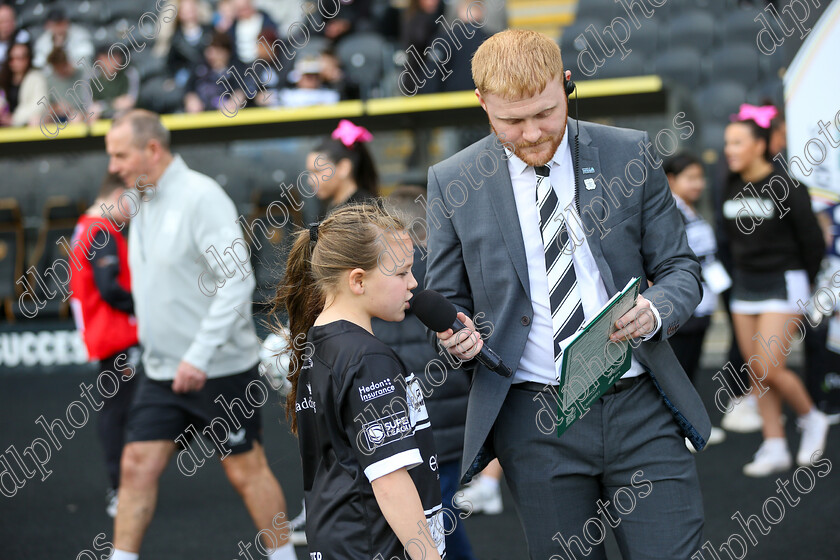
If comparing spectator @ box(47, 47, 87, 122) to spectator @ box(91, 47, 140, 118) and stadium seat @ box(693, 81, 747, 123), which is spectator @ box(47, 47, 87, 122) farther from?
stadium seat @ box(693, 81, 747, 123)

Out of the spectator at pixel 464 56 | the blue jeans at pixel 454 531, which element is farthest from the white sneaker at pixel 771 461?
the spectator at pixel 464 56

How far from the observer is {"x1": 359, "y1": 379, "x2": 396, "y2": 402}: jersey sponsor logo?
2031 mm

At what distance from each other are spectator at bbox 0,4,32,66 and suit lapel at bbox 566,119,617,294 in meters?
10.2

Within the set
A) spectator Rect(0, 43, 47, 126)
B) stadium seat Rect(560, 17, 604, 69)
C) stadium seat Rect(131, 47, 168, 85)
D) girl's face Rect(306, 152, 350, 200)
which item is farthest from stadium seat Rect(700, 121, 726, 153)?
spectator Rect(0, 43, 47, 126)

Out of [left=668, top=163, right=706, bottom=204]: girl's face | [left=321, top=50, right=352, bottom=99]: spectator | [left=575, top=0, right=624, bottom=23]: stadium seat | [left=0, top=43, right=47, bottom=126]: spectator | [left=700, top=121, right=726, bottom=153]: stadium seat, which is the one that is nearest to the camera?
[left=668, top=163, right=706, bottom=204]: girl's face

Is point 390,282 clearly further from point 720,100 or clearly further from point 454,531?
point 720,100

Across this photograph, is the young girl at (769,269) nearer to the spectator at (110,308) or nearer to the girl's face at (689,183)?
the girl's face at (689,183)

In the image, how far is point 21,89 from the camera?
10.1 metres

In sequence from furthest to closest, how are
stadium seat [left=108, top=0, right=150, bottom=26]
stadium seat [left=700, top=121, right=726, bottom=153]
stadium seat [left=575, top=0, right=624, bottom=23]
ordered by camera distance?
stadium seat [left=108, top=0, right=150, bottom=26] → stadium seat [left=575, top=0, right=624, bottom=23] → stadium seat [left=700, top=121, right=726, bottom=153]

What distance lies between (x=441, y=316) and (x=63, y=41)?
31.7 feet

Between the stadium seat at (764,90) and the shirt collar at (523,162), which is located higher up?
the shirt collar at (523,162)

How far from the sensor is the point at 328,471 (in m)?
2.14

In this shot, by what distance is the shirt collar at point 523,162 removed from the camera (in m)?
2.31

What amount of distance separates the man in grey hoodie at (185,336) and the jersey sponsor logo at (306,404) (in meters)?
1.45
